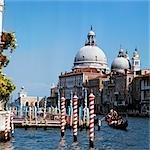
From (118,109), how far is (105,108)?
4836mm

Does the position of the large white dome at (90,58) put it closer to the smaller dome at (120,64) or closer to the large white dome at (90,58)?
the large white dome at (90,58)

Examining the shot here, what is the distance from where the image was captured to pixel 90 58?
7488cm

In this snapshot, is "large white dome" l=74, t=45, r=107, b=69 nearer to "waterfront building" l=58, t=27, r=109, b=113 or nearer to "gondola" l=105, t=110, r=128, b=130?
"waterfront building" l=58, t=27, r=109, b=113

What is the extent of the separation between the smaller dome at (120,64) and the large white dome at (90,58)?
1.81m

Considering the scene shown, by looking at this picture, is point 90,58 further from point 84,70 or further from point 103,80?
point 103,80

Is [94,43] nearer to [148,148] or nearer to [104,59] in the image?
[104,59]

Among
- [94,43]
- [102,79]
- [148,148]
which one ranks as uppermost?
[94,43]

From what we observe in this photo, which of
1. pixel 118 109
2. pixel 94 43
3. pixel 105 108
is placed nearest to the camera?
pixel 118 109

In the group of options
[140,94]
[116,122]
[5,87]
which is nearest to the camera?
[5,87]

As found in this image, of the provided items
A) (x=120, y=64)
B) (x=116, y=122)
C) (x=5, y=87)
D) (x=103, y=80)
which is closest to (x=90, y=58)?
(x=120, y=64)

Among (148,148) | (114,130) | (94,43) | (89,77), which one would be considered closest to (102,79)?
(89,77)

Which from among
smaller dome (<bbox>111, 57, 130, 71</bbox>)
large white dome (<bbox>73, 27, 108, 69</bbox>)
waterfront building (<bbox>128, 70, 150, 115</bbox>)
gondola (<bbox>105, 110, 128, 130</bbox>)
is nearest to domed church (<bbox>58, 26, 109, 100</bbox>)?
large white dome (<bbox>73, 27, 108, 69</bbox>)

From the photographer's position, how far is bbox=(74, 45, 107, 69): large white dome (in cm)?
7494

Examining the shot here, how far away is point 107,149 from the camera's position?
590 inches
